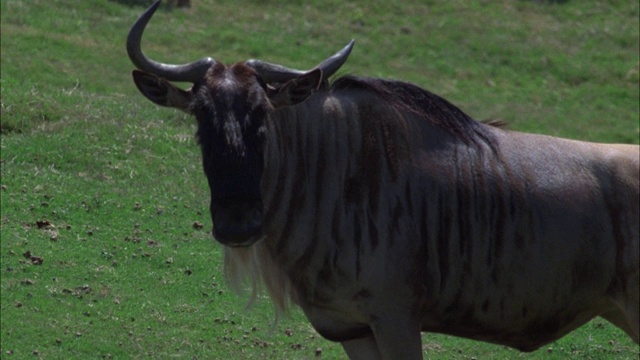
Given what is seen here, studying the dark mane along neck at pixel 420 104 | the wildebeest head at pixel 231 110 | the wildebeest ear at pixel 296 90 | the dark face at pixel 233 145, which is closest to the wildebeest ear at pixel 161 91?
the wildebeest head at pixel 231 110

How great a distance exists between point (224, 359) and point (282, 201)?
2.63 metres

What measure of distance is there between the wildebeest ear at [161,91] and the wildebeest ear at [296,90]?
1.81 ft

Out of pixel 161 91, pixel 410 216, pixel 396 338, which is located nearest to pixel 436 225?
pixel 410 216

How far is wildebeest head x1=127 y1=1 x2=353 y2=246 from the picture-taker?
293 inches

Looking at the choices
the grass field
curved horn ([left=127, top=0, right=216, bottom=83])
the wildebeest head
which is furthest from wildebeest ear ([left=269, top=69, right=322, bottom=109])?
the grass field

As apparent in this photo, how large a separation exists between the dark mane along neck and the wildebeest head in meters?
0.32

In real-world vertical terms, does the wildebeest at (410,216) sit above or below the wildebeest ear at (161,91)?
below

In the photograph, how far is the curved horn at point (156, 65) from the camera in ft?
26.3

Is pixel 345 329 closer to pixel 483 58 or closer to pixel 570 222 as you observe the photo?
pixel 570 222

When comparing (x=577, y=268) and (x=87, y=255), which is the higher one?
(x=577, y=268)

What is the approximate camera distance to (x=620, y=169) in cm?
840

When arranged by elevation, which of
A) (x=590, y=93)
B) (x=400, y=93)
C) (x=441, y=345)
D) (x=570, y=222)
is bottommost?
(x=590, y=93)

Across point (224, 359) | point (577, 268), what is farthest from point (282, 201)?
point (224, 359)

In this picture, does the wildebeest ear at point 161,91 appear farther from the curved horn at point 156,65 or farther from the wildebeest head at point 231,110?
the curved horn at point 156,65
